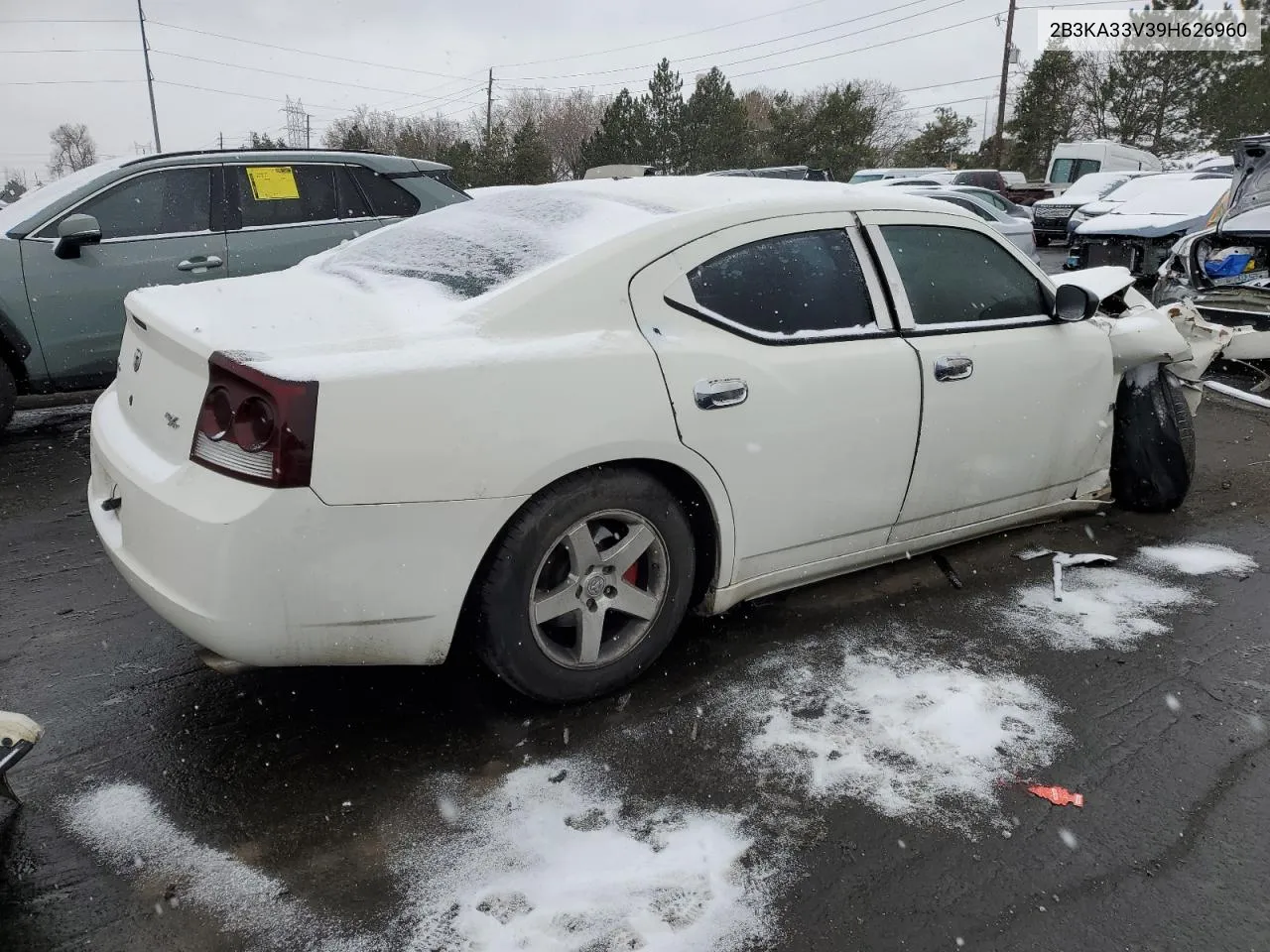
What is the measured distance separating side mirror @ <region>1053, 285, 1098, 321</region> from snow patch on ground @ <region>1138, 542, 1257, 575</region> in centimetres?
116

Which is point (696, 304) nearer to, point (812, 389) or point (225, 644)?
A: point (812, 389)

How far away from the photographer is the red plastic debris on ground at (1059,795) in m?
2.44

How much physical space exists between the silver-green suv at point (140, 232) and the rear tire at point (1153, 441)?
4912 millimetres

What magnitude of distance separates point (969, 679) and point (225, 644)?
7.33 ft

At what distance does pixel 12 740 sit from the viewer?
226cm

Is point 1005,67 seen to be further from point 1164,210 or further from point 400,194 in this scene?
point 400,194

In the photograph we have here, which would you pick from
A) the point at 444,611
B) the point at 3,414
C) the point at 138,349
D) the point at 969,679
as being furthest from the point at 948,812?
the point at 3,414

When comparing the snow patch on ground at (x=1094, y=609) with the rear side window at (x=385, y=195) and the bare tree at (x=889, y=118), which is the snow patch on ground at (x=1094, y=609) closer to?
the rear side window at (x=385, y=195)

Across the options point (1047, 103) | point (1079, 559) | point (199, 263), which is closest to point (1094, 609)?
point (1079, 559)

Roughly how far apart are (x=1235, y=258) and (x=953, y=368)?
6.12 metres

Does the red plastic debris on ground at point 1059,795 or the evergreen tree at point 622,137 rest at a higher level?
the evergreen tree at point 622,137

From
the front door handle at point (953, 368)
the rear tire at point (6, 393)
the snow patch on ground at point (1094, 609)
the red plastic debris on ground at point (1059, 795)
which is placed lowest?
the red plastic debris on ground at point (1059, 795)

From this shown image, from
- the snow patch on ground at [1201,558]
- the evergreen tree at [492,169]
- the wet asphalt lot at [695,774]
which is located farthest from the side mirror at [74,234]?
the evergreen tree at [492,169]

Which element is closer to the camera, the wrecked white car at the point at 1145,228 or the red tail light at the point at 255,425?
the red tail light at the point at 255,425
